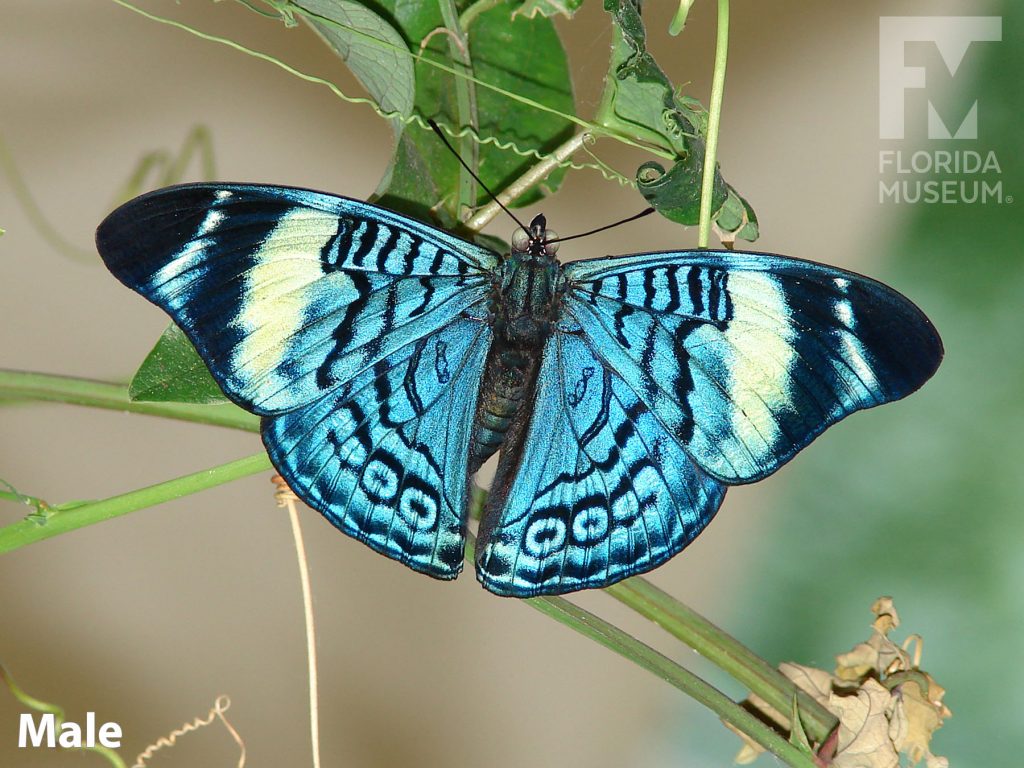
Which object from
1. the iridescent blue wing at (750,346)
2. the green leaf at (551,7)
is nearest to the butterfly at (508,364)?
the iridescent blue wing at (750,346)

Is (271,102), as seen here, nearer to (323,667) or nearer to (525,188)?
(525,188)

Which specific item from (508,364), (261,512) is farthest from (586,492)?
(261,512)

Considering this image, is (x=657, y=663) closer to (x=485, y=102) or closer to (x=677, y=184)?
(x=677, y=184)

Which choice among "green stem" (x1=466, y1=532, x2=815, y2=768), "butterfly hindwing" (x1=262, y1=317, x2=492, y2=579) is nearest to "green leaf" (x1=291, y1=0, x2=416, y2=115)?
"butterfly hindwing" (x1=262, y1=317, x2=492, y2=579)

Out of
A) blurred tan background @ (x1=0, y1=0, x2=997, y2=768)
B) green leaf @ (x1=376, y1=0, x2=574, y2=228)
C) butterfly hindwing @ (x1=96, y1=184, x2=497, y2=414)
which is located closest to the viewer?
butterfly hindwing @ (x1=96, y1=184, x2=497, y2=414)

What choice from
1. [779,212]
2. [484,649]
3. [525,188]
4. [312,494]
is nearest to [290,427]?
[312,494]

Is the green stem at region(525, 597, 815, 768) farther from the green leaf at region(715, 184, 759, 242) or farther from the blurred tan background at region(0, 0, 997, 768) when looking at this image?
the blurred tan background at region(0, 0, 997, 768)
